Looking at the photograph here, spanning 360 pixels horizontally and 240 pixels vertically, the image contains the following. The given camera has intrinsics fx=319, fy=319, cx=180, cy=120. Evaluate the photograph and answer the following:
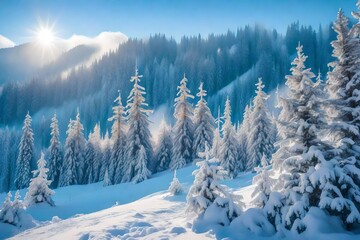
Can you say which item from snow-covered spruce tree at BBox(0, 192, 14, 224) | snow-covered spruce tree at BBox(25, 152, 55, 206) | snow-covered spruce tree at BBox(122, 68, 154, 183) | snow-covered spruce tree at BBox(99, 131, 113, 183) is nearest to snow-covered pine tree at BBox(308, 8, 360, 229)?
snow-covered spruce tree at BBox(0, 192, 14, 224)

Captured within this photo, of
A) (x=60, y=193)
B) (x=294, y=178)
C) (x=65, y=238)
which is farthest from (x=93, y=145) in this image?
(x=294, y=178)

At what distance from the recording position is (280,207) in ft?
35.2

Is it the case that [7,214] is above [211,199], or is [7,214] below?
below

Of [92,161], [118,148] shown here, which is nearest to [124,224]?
[118,148]

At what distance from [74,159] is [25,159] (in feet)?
37.9

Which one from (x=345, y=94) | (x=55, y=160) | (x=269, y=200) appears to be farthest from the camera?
(x=55, y=160)

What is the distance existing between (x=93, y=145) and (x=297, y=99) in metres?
47.7

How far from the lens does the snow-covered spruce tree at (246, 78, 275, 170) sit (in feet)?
123

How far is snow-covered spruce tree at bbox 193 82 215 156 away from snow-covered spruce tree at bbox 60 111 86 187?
21.2m

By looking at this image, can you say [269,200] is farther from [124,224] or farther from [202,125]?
[202,125]

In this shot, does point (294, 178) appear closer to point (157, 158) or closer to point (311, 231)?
point (311, 231)

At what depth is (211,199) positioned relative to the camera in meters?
12.1

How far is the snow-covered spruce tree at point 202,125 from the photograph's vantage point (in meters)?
42.9

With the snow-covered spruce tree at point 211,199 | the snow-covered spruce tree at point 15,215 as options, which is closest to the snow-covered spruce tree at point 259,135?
the snow-covered spruce tree at point 15,215
